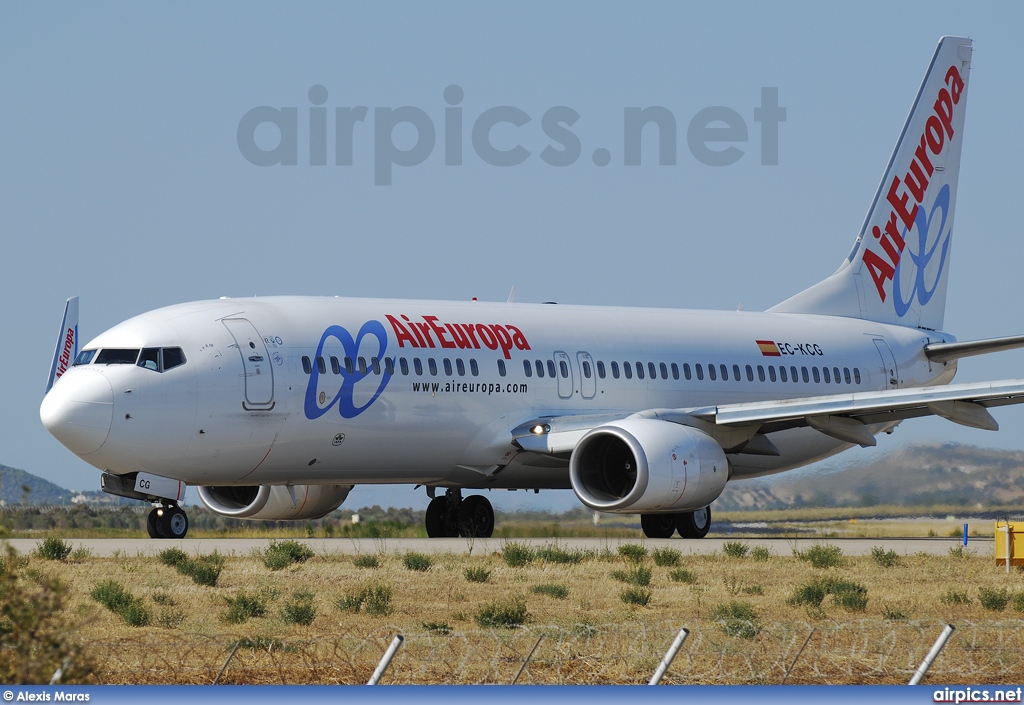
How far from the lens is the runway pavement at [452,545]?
2364 centimetres

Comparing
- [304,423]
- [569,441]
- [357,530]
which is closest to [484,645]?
[304,423]

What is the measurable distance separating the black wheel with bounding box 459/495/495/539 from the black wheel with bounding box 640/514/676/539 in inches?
109

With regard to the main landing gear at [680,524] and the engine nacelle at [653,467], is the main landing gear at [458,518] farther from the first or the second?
the engine nacelle at [653,467]

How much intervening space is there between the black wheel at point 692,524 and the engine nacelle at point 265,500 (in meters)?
5.80

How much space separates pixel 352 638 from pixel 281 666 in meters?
1.01

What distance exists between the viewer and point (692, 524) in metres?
28.2

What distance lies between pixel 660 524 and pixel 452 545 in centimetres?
484

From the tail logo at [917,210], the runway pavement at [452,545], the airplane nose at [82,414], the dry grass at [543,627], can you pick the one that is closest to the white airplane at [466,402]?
the airplane nose at [82,414]

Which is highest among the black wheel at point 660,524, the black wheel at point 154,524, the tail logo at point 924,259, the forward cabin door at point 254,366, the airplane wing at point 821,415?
the tail logo at point 924,259

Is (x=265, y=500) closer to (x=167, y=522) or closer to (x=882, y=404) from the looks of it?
(x=167, y=522)

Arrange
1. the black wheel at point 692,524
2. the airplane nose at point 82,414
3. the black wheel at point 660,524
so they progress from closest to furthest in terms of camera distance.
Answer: the airplane nose at point 82,414, the black wheel at point 692,524, the black wheel at point 660,524

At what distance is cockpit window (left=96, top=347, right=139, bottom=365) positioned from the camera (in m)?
22.5

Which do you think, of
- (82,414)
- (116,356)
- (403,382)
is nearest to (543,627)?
(82,414)

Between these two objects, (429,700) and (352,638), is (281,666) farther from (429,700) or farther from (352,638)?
(429,700)
